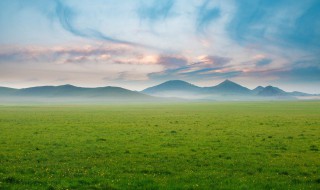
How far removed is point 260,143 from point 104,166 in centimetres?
1462

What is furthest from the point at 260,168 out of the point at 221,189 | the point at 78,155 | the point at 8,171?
the point at 8,171

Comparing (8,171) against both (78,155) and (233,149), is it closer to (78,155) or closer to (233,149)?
(78,155)

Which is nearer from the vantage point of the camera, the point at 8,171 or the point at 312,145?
the point at 8,171

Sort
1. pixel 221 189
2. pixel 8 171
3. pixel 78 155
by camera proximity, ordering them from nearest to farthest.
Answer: pixel 221 189
pixel 8 171
pixel 78 155

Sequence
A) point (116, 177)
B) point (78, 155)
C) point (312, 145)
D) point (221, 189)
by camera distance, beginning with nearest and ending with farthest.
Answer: point (221, 189) → point (116, 177) → point (78, 155) → point (312, 145)

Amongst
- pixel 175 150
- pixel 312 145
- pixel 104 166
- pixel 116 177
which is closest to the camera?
pixel 116 177

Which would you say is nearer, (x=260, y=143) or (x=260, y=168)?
(x=260, y=168)

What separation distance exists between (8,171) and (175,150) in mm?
11300

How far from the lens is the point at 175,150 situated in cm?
2278

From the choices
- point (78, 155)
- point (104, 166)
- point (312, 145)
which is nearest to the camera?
point (104, 166)

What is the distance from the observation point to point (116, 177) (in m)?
15.0

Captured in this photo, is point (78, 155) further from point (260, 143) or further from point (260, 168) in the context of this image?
point (260, 143)

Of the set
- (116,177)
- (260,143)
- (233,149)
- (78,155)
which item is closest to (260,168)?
(233,149)

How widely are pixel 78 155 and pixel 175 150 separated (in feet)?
22.9
